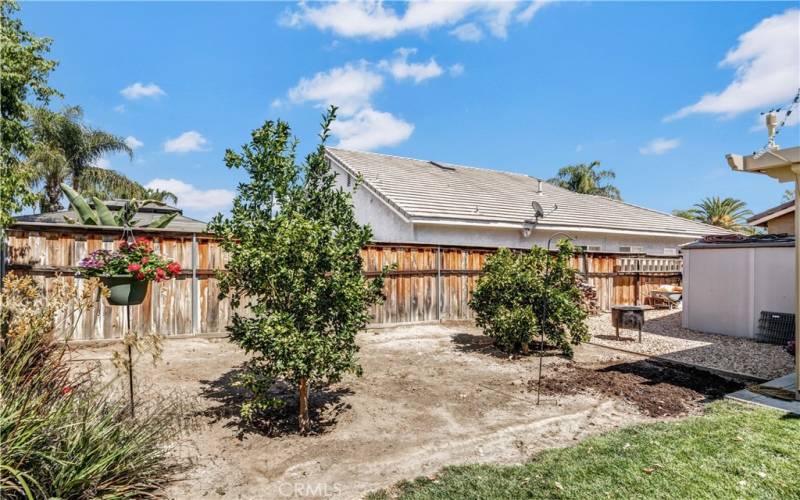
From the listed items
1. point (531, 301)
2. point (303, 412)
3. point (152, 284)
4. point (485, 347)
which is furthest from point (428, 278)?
point (303, 412)

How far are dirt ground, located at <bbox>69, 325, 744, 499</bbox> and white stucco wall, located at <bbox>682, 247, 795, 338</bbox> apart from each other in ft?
14.1

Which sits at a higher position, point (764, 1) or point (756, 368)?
point (764, 1)

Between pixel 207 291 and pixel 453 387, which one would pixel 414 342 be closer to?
pixel 453 387

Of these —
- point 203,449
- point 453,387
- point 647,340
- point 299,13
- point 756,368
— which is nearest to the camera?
point 203,449

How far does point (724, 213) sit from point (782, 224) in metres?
24.6

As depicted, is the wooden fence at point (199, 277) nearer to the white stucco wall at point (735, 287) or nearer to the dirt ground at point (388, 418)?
the dirt ground at point (388, 418)

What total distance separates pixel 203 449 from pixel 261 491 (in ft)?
3.48

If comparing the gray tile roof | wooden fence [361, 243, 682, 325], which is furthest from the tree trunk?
the gray tile roof

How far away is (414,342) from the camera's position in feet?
29.1

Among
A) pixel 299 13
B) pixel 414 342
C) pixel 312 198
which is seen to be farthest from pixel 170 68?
pixel 414 342

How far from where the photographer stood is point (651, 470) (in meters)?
3.40

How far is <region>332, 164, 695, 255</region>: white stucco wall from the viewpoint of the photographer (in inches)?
509

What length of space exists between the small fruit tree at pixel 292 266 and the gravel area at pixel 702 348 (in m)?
6.74

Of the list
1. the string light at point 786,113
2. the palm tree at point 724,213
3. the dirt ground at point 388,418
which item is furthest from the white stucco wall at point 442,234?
the palm tree at point 724,213
